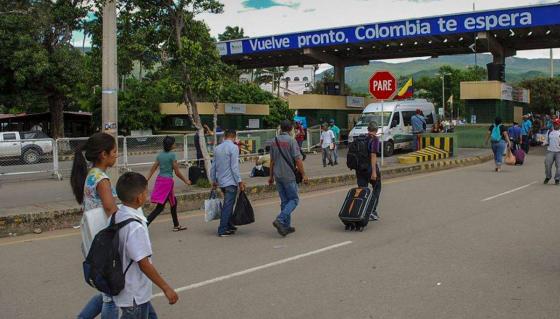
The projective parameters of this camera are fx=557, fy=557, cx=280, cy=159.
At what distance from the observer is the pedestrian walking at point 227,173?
8250 millimetres

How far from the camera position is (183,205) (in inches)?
449

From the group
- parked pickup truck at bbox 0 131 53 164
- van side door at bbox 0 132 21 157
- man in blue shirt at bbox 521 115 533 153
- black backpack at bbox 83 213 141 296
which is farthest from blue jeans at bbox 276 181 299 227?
man in blue shirt at bbox 521 115 533 153

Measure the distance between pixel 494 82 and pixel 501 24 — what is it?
9.30 ft

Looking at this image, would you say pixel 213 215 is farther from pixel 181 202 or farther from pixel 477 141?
pixel 477 141

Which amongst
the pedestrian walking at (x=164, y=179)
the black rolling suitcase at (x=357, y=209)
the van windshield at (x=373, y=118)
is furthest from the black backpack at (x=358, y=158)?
the van windshield at (x=373, y=118)

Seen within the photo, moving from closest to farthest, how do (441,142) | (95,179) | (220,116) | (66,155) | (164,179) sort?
1. (95,179)
2. (164,179)
3. (66,155)
4. (441,142)
5. (220,116)

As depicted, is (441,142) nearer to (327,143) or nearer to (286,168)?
(327,143)

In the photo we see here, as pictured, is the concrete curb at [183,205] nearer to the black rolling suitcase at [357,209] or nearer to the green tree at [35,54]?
the black rolling suitcase at [357,209]

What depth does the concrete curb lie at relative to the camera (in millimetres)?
9078

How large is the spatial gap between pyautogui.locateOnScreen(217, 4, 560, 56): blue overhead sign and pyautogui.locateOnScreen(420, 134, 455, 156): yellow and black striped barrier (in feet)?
21.6

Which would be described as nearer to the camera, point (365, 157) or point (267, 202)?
point (365, 157)

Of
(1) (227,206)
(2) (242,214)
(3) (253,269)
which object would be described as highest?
(1) (227,206)

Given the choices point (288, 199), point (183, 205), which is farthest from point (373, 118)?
point (288, 199)

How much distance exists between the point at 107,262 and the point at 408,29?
86.0 feet
